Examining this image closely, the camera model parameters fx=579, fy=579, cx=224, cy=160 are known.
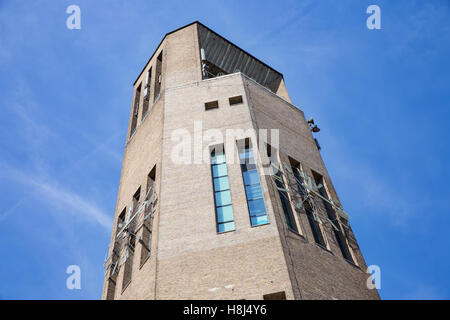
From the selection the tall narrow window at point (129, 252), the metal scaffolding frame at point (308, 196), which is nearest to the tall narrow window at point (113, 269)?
the tall narrow window at point (129, 252)

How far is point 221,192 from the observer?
2009 centimetres

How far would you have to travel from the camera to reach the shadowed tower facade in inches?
663

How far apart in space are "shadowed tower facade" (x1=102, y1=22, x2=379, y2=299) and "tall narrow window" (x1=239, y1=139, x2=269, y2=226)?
38 mm

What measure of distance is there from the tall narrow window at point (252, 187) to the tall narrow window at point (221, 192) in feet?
2.12

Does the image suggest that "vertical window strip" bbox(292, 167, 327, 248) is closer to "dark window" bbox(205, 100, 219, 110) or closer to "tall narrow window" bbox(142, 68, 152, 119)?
"dark window" bbox(205, 100, 219, 110)

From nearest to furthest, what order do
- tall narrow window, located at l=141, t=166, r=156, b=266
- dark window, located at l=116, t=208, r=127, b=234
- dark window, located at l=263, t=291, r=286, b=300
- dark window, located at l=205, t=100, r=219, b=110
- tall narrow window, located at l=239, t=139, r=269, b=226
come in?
dark window, located at l=263, t=291, r=286, b=300 < tall narrow window, located at l=239, t=139, r=269, b=226 < tall narrow window, located at l=141, t=166, r=156, b=266 < dark window, located at l=116, t=208, r=127, b=234 < dark window, located at l=205, t=100, r=219, b=110

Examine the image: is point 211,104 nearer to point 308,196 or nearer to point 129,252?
point 308,196

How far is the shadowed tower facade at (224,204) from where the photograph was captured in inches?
663

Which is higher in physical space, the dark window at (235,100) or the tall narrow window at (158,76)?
the tall narrow window at (158,76)

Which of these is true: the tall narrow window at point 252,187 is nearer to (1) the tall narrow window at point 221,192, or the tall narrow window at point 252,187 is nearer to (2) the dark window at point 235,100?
(1) the tall narrow window at point 221,192

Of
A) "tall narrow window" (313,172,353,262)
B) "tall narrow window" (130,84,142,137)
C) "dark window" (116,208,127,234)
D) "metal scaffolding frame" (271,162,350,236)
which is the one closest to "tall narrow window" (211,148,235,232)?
"metal scaffolding frame" (271,162,350,236)

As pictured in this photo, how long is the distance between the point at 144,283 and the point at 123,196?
7.35 metres

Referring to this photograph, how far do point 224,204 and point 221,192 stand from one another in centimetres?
67
